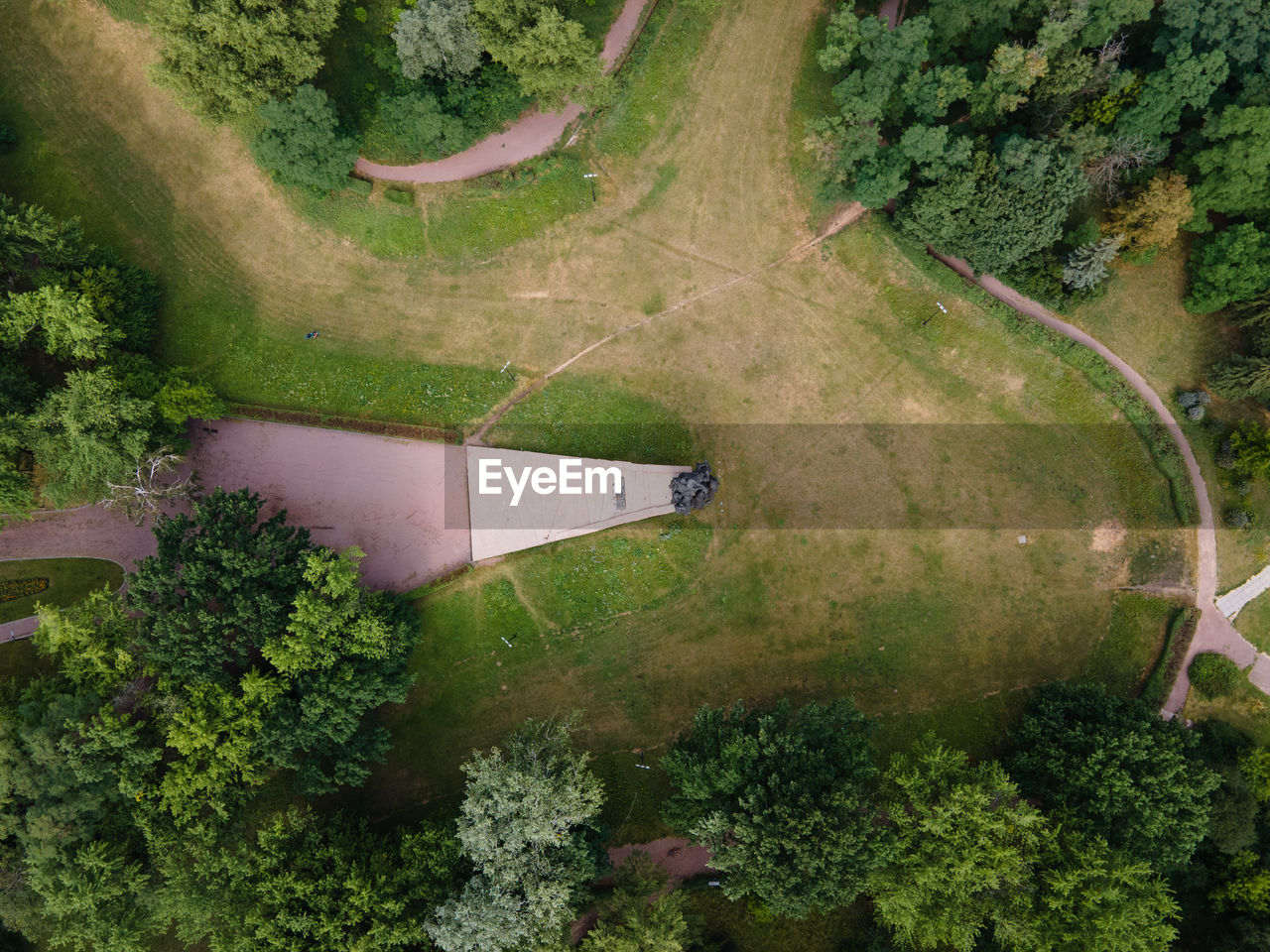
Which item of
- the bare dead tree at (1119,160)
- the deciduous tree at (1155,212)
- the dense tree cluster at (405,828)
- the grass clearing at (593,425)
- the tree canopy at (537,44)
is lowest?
the dense tree cluster at (405,828)

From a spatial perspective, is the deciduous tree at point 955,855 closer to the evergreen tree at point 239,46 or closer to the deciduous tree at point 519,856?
the deciduous tree at point 519,856

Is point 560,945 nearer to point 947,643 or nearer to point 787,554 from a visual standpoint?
point 787,554

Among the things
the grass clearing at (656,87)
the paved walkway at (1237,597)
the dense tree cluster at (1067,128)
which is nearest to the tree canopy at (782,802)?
the paved walkway at (1237,597)

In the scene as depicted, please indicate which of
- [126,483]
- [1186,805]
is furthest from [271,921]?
[1186,805]

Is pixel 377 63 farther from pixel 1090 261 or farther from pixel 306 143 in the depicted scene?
pixel 1090 261

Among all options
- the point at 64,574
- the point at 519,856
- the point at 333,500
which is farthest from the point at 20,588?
the point at 519,856

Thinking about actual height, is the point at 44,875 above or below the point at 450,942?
above
